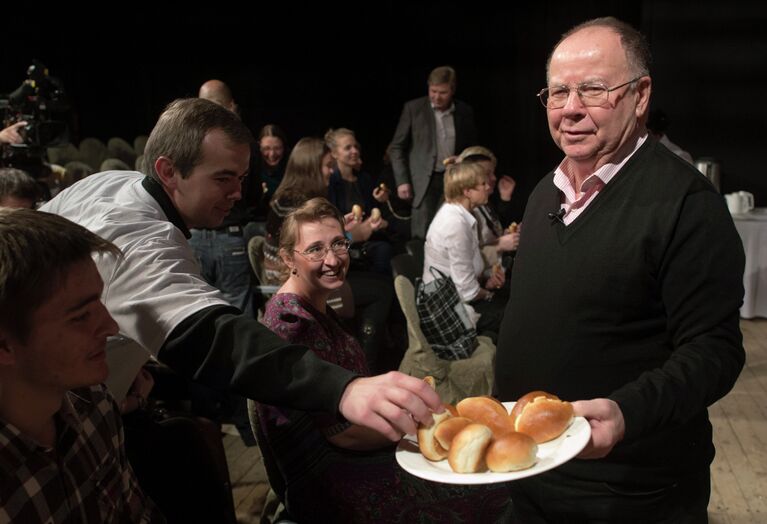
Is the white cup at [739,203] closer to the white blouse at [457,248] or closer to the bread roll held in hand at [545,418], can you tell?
the white blouse at [457,248]

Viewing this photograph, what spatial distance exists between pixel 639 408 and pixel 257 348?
1.94 ft

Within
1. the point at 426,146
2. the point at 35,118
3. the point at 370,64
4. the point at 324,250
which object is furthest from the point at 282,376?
the point at 370,64

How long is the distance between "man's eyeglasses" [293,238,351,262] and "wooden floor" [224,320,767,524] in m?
1.10

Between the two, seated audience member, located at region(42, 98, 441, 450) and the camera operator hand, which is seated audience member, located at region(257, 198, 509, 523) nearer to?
seated audience member, located at region(42, 98, 441, 450)

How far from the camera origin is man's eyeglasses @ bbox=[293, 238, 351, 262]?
220 centimetres

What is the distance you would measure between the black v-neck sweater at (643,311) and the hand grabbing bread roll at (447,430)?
0.82ft

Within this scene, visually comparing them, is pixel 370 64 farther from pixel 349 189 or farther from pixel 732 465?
pixel 732 465

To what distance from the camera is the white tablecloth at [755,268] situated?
5531 mm

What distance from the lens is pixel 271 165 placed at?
5324 millimetres

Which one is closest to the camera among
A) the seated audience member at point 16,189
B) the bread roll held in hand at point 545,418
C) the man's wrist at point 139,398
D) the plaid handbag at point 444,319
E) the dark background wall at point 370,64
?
the bread roll held in hand at point 545,418

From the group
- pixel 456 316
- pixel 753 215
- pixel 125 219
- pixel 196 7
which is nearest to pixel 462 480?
pixel 125 219

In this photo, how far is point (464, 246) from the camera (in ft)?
11.8

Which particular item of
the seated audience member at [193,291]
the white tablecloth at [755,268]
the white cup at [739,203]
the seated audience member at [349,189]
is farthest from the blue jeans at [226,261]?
the white cup at [739,203]

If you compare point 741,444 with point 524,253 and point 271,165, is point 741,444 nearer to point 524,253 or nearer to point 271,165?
point 524,253
